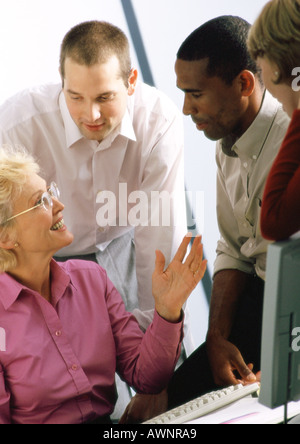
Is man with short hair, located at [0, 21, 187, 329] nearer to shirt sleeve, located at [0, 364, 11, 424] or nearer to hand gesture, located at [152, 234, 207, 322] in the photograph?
hand gesture, located at [152, 234, 207, 322]

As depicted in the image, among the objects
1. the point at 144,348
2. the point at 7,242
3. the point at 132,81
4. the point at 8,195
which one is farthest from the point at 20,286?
the point at 132,81

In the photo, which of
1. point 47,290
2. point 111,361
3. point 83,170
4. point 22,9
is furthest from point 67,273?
point 22,9

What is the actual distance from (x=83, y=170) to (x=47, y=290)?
2.42ft

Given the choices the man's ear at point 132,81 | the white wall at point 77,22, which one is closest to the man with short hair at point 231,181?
the man's ear at point 132,81

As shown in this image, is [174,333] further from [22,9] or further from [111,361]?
[22,9]

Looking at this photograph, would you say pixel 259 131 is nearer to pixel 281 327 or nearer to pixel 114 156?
pixel 114 156

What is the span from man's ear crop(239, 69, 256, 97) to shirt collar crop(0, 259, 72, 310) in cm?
66

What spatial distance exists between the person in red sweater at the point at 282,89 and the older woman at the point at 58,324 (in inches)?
20.2

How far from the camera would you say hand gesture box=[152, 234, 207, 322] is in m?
1.57

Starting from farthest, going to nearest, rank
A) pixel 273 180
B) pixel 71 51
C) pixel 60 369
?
pixel 71 51 → pixel 60 369 → pixel 273 180

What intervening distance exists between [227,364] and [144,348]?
0.88ft

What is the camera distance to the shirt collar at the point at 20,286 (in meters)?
1.53

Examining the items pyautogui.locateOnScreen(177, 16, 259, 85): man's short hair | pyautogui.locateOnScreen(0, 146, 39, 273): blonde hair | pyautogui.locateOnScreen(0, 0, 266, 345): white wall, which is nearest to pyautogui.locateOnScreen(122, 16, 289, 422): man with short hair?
pyautogui.locateOnScreen(177, 16, 259, 85): man's short hair

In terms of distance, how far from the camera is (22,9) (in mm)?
3664
